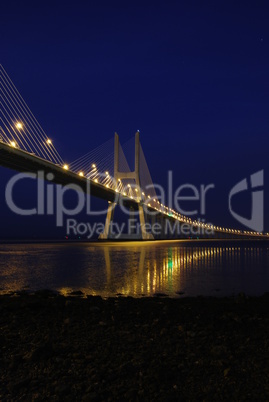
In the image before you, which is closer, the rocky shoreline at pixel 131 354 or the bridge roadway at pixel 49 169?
the rocky shoreline at pixel 131 354

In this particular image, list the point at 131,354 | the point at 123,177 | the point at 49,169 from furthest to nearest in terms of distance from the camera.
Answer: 1. the point at 123,177
2. the point at 49,169
3. the point at 131,354

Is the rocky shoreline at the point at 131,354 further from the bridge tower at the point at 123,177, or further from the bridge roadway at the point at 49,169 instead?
the bridge tower at the point at 123,177

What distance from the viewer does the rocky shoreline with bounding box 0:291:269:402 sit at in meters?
3.18

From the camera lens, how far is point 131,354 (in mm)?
4027

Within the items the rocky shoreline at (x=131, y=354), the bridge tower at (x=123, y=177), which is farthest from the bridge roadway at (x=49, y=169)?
the rocky shoreline at (x=131, y=354)

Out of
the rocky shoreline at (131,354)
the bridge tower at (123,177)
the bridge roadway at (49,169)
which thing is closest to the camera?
the rocky shoreline at (131,354)

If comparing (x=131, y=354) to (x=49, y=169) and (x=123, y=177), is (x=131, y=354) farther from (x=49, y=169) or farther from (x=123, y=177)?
(x=123, y=177)

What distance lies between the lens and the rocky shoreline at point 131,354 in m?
3.18

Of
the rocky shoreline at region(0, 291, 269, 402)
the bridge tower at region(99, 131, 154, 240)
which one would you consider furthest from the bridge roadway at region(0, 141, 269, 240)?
the rocky shoreline at region(0, 291, 269, 402)

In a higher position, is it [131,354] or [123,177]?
[123,177]

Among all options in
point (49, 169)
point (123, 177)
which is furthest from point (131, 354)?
point (123, 177)

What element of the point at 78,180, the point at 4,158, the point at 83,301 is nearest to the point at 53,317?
the point at 83,301

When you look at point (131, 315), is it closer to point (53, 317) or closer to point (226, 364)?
point (53, 317)

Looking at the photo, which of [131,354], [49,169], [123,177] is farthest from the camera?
[123,177]
